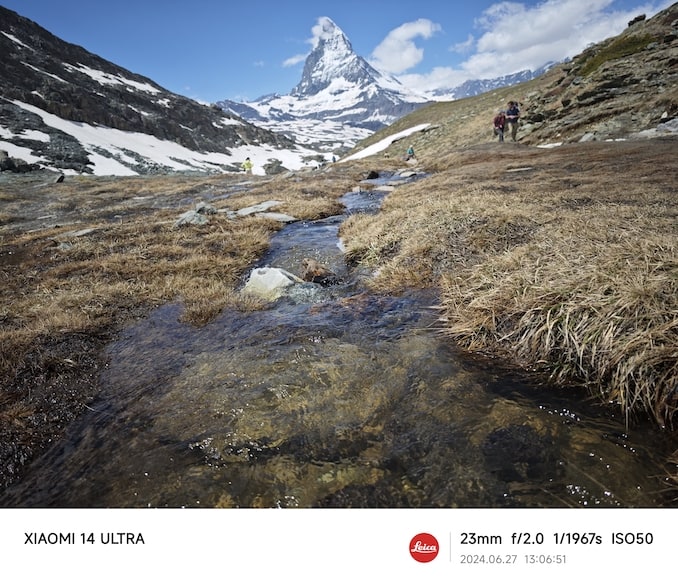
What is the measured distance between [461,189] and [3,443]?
47.6 feet

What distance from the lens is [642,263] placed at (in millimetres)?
4207

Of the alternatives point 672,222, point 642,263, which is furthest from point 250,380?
point 672,222

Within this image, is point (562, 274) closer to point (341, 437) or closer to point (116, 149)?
point (341, 437)

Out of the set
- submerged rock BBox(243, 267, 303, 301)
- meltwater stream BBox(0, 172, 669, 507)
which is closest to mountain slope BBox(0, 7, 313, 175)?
submerged rock BBox(243, 267, 303, 301)

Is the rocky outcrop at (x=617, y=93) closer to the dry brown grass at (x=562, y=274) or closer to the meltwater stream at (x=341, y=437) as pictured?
the dry brown grass at (x=562, y=274)
